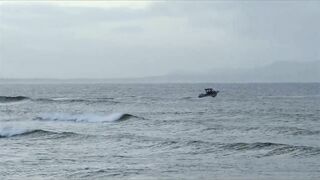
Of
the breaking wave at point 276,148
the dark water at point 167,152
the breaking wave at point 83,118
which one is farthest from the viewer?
the breaking wave at point 83,118

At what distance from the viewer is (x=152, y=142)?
1081 inches

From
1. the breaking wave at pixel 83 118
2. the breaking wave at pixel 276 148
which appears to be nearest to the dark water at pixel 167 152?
the breaking wave at pixel 276 148

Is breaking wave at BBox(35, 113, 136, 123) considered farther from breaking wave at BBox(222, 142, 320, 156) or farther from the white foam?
breaking wave at BBox(222, 142, 320, 156)

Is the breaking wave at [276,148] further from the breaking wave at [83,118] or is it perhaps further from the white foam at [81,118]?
the white foam at [81,118]

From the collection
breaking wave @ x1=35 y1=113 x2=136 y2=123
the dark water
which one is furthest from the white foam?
the dark water

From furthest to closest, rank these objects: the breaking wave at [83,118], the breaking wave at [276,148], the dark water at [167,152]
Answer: the breaking wave at [83,118], the breaking wave at [276,148], the dark water at [167,152]

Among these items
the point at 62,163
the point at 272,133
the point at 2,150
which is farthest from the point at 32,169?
the point at 272,133

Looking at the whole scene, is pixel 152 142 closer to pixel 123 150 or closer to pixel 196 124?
pixel 123 150

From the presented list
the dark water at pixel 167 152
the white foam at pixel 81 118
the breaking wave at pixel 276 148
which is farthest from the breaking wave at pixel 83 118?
the breaking wave at pixel 276 148

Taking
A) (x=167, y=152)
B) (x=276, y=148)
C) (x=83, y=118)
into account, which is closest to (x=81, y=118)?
(x=83, y=118)

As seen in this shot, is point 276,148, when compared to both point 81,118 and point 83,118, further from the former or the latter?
point 81,118

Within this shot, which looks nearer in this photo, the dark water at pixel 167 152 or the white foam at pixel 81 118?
the dark water at pixel 167 152

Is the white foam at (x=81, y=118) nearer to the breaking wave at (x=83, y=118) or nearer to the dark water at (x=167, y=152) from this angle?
the breaking wave at (x=83, y=118)

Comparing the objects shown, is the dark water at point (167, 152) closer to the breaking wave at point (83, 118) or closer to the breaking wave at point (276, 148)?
the breaking wave at point (276, 148)
